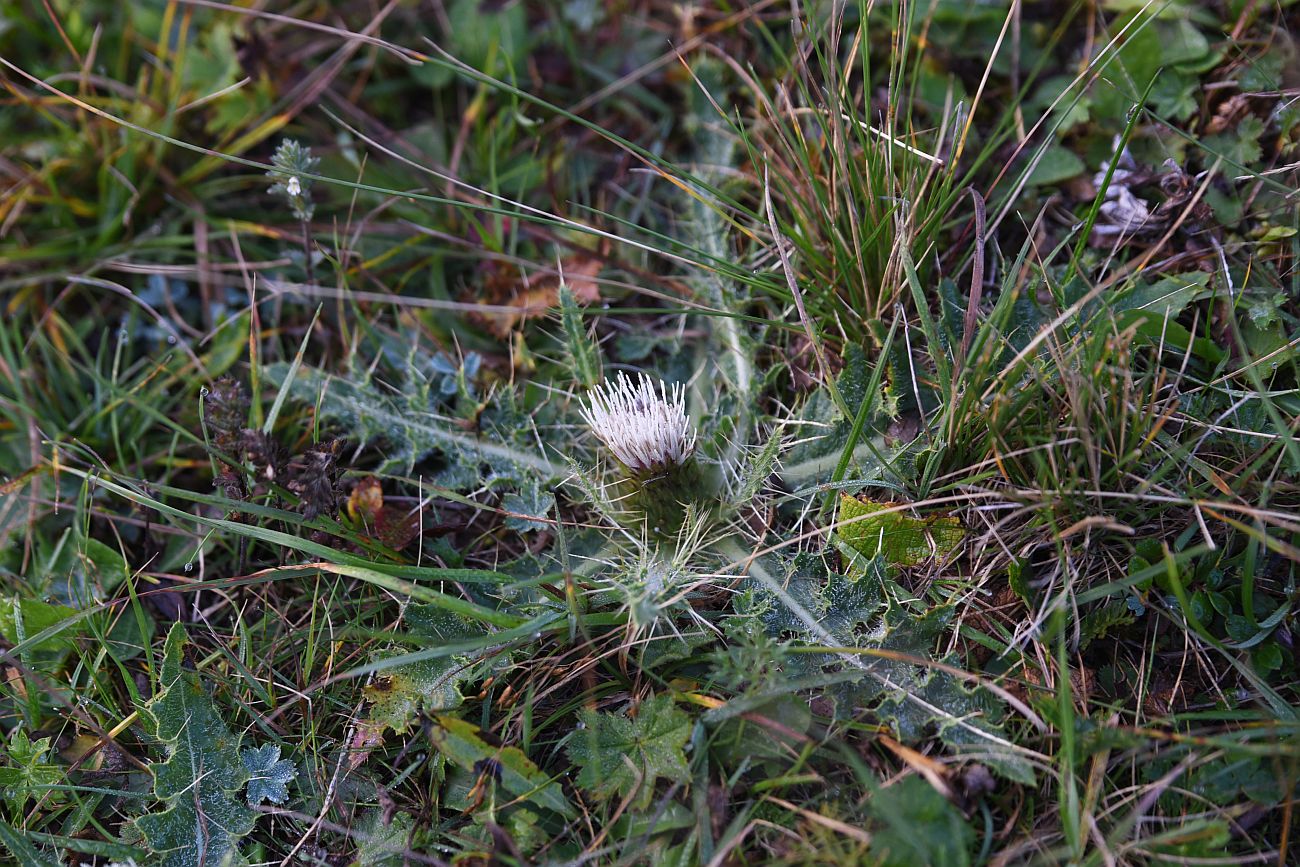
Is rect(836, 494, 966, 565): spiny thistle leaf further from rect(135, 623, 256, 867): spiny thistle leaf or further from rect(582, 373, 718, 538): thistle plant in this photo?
rect(135, 623, 256, 867): spiny thistle leaf

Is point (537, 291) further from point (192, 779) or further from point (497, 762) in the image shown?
point (192, 779)

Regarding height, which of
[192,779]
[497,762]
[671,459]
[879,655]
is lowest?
[192,779]

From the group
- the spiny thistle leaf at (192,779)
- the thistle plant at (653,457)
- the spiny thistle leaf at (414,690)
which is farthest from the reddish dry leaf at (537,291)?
the spiny thistle leaf at (192,779)

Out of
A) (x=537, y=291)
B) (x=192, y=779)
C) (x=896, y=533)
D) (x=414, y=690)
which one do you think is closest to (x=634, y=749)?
(x=414, y=690)

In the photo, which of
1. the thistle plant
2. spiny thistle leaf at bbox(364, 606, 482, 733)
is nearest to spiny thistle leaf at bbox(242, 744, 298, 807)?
spiny thistle leaf at bbox(364, 606, 482, 733)

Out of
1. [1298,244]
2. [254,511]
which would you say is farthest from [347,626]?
[1298,244]

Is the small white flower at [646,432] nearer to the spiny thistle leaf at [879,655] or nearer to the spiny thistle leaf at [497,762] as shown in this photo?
the spiny thistle leaf at [879,655]
